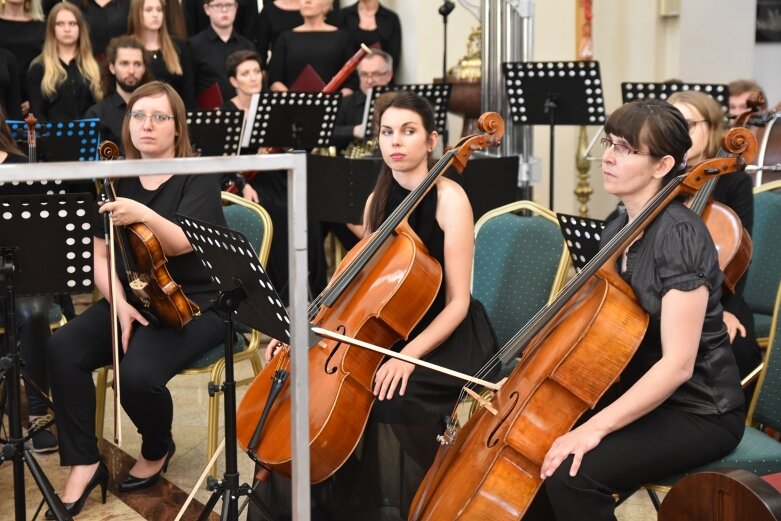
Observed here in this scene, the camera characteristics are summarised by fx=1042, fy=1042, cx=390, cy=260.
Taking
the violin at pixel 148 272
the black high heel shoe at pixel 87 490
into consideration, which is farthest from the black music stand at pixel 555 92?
the black high heel shoe at pixel 87 490

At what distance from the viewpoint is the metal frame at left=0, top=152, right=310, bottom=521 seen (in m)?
1.37

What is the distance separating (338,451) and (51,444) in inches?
54.3

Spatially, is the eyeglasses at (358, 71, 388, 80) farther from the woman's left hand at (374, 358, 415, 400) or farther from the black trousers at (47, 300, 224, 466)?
the woman's left hand at (374, 358, 415, 400)

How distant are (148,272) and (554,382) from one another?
3.76 feet

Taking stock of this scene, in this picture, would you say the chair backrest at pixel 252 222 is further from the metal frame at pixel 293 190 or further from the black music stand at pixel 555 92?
the black music stand at pixel 555 92

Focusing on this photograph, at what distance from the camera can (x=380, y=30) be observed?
6180mm

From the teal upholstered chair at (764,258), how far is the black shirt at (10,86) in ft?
11.1

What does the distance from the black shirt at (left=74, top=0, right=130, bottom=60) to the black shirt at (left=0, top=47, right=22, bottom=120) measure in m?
0.72

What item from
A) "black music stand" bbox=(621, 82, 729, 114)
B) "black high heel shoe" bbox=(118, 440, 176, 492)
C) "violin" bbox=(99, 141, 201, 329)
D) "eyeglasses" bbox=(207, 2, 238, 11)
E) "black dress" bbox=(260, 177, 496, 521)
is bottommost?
"black high heel shoe" bbox=(118, 440, 176, 492)

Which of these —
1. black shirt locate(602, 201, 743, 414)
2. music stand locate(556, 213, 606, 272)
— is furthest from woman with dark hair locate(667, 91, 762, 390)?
black shirt locate(602, 201, 743, 414)

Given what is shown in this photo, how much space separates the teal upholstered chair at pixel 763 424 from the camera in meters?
2.09

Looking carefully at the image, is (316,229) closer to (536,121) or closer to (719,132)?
(536,121)

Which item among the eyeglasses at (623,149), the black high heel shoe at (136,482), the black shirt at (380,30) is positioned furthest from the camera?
the black shirt at (380,30)

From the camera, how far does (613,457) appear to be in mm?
1991
